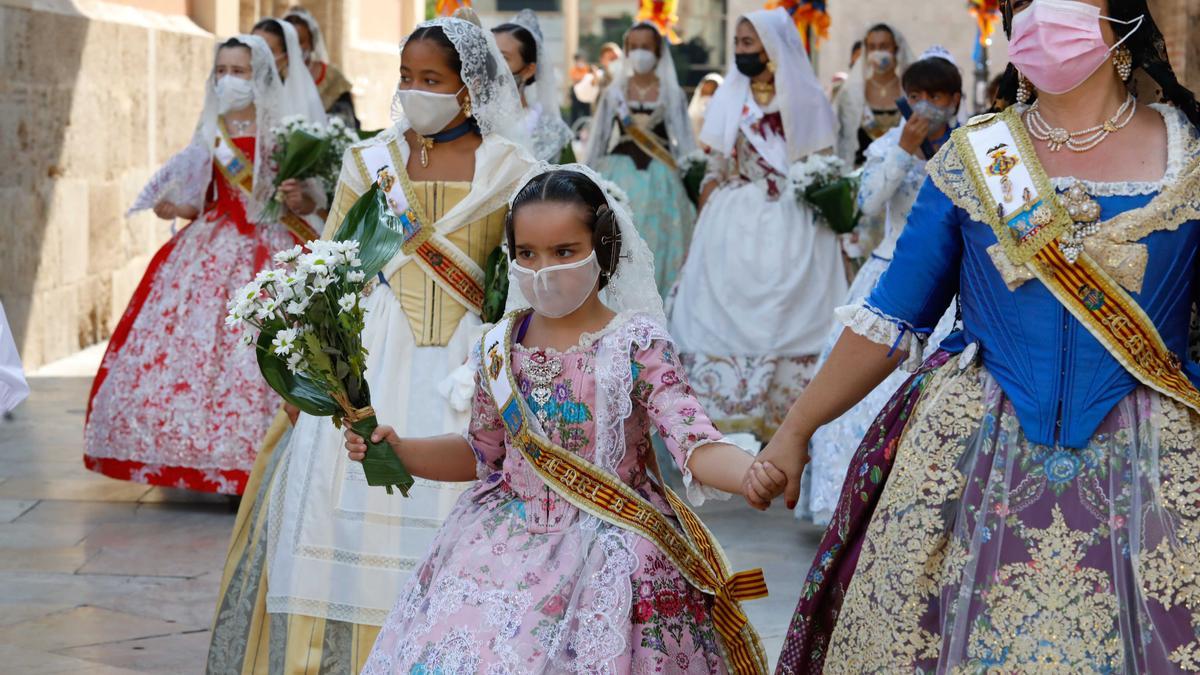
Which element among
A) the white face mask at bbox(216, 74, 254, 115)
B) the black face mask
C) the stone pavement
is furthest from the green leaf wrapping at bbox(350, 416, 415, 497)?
the black face mask

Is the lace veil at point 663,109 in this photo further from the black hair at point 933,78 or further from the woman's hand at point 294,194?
the woman's hand at point 294,194

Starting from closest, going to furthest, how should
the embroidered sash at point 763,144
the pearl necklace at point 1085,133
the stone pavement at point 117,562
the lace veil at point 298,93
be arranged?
the pearl necklace at point 1085,133 < the stone pavement at point 117,562 < the lace veil at point 298,93 < the embroidered sash at point 763,144

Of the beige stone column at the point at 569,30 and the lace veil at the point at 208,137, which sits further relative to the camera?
the beige stone column at the point at 569,30

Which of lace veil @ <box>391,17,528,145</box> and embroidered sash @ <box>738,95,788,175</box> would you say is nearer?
lace veil @ <box>391,17,528,145</box>

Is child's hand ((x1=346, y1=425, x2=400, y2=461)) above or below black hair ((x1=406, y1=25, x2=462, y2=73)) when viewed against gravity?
below

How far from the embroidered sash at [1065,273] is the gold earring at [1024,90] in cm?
18

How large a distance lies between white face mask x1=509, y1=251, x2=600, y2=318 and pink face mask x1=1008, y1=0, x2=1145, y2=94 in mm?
967

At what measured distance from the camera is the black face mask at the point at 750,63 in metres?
8.54

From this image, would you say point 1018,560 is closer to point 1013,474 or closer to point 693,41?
point 1013,474

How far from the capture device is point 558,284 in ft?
11.8

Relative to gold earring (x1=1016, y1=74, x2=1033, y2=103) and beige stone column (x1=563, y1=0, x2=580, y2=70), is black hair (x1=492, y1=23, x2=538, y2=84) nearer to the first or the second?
gold earring (x1=1016, y1=74, x2=1033, y2=103)

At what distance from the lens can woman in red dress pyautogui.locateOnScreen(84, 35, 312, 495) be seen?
23.8 ft

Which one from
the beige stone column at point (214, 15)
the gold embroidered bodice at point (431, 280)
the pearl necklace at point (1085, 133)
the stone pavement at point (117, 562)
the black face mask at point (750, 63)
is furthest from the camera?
the beige stone column at point (214, 15)

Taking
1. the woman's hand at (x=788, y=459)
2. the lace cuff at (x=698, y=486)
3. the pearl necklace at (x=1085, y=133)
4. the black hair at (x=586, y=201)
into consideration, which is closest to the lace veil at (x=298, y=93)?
the black hair at (x=586, y=201)
